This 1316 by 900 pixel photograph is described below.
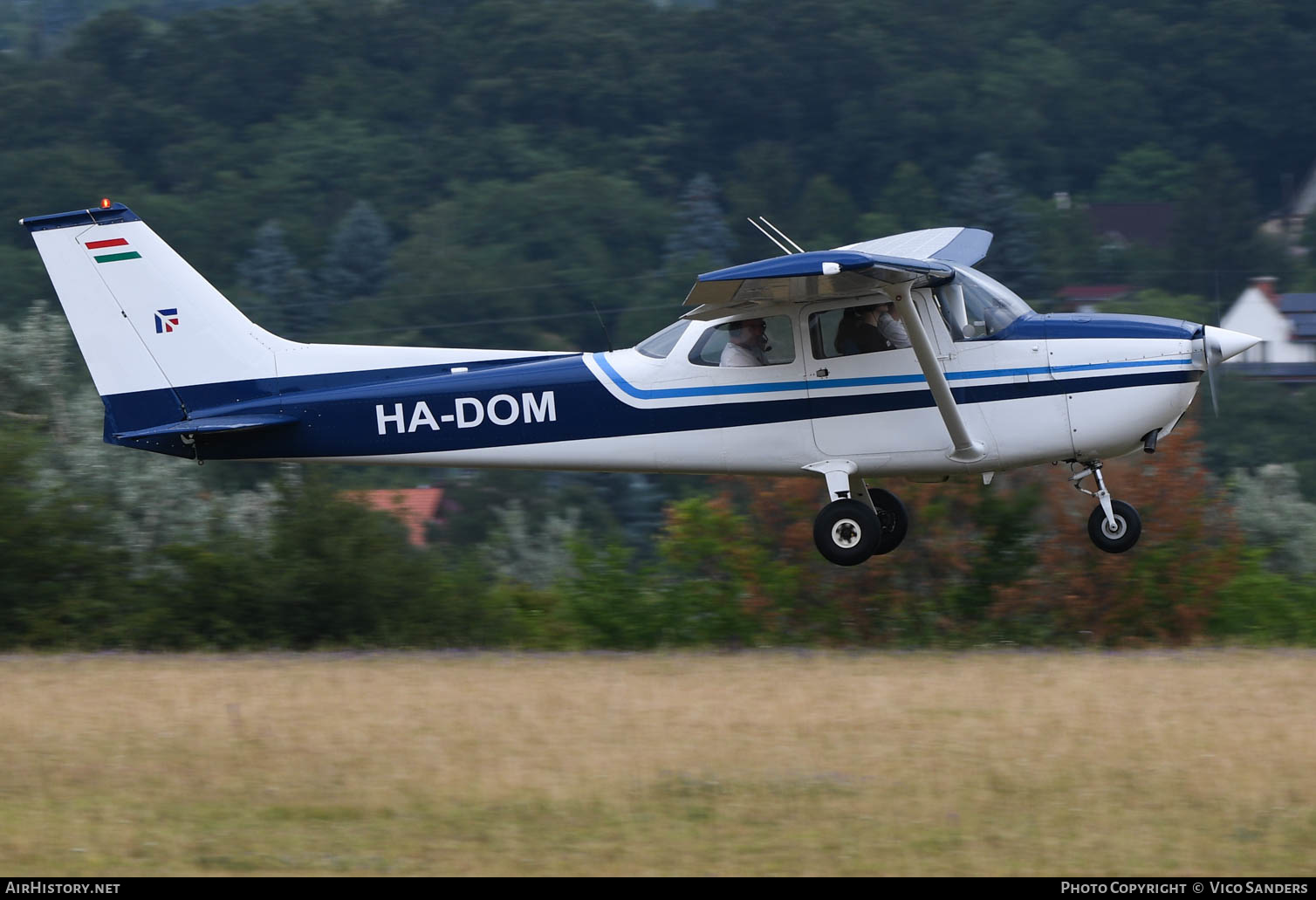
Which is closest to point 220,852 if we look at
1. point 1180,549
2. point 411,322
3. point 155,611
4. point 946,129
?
point 155,611

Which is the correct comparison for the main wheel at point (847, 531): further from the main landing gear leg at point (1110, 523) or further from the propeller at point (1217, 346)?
the propeller at point (1217, 346)

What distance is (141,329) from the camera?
13.9 m

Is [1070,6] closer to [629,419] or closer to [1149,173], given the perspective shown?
[1149,173]

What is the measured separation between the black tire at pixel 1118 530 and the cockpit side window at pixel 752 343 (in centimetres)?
274

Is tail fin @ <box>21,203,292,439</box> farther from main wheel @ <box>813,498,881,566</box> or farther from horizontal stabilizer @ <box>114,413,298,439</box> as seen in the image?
main wheel @ <box>813,498,881,566</box>

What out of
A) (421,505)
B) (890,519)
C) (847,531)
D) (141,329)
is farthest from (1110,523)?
(421,505)

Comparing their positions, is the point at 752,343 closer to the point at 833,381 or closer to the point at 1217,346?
the point at 833,381

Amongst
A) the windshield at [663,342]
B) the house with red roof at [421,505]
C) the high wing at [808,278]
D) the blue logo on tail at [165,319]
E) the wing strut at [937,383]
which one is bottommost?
the house with red roof at [421,505]

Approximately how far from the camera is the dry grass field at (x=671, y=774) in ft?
23.1

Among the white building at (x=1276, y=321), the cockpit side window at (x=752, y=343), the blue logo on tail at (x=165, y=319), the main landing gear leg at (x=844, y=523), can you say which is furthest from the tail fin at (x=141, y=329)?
the white building at (x=1276, y=321)

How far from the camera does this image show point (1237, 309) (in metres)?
65.2

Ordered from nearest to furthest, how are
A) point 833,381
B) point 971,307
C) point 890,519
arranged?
point 971,307 < point 833,381 < point 890,519

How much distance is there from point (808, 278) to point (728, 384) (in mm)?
1494

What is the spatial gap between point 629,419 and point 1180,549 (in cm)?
905
